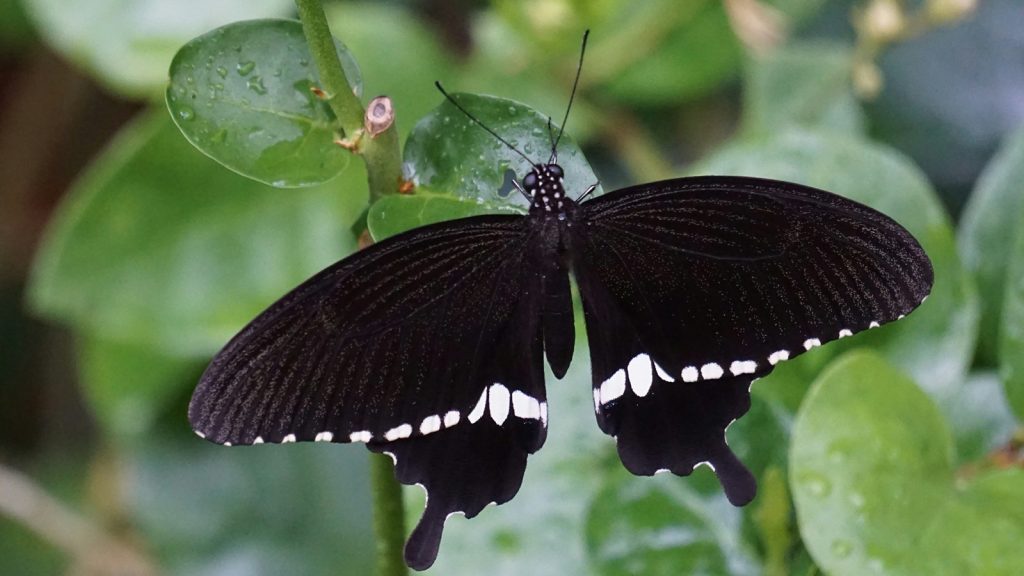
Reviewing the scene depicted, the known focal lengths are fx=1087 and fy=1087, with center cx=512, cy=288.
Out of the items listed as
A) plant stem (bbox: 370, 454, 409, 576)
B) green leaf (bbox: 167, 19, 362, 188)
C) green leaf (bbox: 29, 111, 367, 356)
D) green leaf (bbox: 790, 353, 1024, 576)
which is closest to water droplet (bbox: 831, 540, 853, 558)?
green leaf (bbox: 790, 353, 1024, 576)

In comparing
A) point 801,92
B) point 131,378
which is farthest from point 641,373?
point 131,378

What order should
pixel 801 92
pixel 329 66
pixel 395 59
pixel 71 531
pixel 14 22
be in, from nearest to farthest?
1. pixel 329 66
2. pixel 801 92
3. pixel 395 59
4. pixel 71 531
5. pixel 14 22

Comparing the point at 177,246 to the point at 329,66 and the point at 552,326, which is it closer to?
the point at 552,326

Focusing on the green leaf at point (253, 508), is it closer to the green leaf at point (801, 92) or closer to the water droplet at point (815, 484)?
the green leaf at point (801, 92)

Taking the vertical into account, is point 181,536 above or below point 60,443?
below

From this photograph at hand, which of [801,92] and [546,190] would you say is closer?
[546,190]

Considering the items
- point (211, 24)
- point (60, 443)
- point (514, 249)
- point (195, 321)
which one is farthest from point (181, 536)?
point (514, 249)

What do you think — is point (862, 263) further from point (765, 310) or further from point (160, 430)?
point (160, 430)

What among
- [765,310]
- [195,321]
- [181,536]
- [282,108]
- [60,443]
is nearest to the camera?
[282,108]
